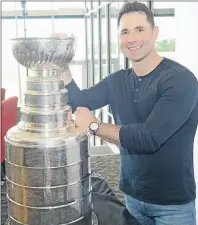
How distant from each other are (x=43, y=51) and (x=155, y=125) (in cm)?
45

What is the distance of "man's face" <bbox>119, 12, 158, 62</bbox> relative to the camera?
3.76 feet

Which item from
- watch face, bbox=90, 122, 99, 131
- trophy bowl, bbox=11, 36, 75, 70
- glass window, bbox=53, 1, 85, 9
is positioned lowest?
watch face, bbox=90, 122, 99, 131

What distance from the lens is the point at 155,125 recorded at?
1020 millimetres

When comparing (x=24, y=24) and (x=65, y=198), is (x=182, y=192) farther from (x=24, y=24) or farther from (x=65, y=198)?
(x=24, y=24)

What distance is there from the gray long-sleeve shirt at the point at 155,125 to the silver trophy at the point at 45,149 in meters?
0.31

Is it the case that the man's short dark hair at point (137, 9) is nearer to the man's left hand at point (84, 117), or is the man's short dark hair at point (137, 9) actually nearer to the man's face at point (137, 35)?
the man's face at point (137, 35)

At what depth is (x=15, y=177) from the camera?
0.73m

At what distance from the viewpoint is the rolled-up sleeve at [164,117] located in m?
1.02

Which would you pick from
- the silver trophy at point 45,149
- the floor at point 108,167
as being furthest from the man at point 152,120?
the floor at point 108,167

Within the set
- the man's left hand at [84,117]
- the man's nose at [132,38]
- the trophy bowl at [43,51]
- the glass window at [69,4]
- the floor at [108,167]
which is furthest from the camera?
the glass window at [69,4]

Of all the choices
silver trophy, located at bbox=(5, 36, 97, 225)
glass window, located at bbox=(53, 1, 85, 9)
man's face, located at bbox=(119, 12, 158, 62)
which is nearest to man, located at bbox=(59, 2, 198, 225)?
man's face, located at bbox=(119, 12, 158, 62)

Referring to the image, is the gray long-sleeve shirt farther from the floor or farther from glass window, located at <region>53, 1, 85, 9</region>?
glass window, located at <region>53, 1, 85, 9</region>

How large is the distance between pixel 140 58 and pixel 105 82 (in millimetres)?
248

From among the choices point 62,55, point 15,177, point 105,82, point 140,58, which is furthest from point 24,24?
point 105,82
